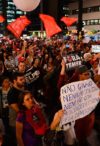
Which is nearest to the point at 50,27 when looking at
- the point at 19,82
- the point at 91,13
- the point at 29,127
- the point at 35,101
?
the point at 19,82

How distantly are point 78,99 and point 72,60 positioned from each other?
2.75 meters

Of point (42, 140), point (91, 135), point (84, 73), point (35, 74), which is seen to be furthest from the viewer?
point (35, 74)

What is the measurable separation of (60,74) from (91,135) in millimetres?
1509

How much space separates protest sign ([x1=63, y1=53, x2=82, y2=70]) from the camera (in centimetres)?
724

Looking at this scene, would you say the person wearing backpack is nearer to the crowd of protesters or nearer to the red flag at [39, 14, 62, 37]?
the crowd of protesters

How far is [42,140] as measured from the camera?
14.7 ft

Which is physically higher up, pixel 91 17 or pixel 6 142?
pixel 6 142

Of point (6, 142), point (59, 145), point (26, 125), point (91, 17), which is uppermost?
point (26, 125)

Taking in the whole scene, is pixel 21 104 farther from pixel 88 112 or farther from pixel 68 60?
pixel 68 60

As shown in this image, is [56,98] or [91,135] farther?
[56,98]

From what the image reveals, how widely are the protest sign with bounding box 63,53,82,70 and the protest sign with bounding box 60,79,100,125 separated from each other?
217cm

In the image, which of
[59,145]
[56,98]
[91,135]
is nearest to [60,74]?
[56,98]

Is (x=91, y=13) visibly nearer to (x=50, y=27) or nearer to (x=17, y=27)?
(x=17, y=27)

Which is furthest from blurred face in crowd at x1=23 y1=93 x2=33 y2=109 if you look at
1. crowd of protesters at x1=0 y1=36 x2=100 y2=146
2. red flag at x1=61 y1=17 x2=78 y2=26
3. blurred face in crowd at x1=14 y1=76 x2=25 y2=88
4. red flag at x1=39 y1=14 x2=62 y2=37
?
red flag at x1=61 y1=17 x2=78 y2=26
